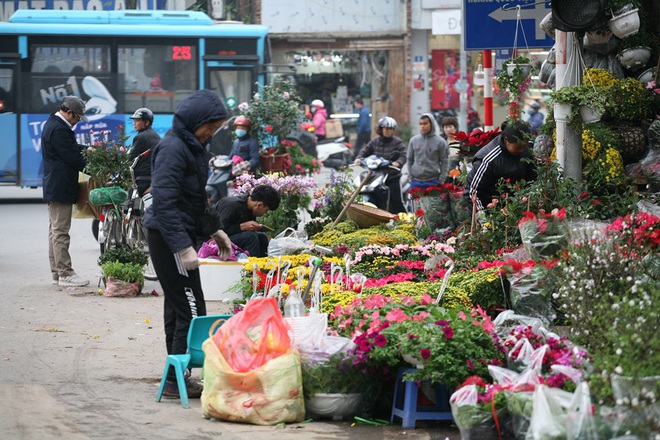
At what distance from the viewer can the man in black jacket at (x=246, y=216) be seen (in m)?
11.1

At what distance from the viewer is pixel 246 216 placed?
11.3 m

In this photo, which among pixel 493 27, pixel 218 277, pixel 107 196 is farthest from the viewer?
pixel 493 27

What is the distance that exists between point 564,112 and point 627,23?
87 cm

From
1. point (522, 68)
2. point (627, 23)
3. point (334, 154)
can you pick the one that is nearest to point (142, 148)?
point (522, 68)

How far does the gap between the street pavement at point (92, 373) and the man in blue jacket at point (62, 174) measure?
381mm

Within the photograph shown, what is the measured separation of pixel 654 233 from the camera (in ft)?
24.8

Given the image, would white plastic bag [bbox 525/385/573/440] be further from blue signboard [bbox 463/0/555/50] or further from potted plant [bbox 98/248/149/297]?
blue signboard [bbox 463/0/555/50]

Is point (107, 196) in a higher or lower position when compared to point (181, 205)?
lower

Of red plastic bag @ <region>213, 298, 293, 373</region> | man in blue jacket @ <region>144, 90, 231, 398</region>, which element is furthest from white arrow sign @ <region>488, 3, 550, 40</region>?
red plastic bag @ <region>213, 298, 293, 373</region>

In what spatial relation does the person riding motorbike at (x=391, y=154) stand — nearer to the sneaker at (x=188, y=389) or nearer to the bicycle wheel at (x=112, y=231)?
the bicycle wheel at (x=112, y=231)

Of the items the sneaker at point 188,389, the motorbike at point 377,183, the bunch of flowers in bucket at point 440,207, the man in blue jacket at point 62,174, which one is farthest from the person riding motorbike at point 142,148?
the sneaker at point 188,389

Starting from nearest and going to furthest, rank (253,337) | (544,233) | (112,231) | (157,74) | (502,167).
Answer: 1. (253,337)
2. (544,233)
3. (502,167)
4. (112,231)
5. (157,74)

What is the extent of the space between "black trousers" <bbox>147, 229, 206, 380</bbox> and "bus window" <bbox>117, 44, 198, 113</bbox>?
17183 millimetres

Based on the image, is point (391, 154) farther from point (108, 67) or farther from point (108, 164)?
point (108, 67)
